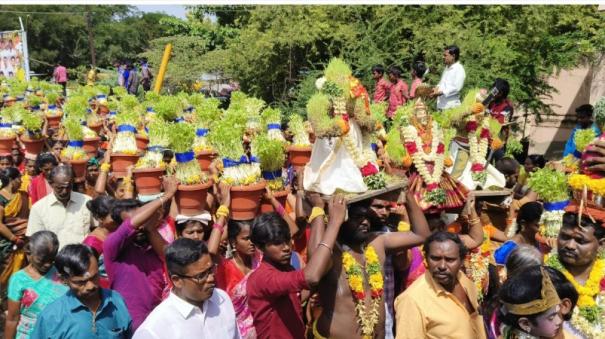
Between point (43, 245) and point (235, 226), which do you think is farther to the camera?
point (235, 226)

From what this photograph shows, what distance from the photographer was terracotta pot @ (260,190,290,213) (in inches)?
201

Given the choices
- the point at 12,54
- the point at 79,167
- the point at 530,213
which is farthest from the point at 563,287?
the point at 12,54

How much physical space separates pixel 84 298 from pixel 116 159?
3168 mm

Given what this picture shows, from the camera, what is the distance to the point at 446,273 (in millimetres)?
3977

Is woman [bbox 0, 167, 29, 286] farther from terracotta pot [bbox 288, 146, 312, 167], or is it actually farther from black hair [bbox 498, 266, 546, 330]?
black hair [bbox 498, 266, 546, 330]

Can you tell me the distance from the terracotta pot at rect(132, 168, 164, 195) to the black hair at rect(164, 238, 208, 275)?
5.99 ft

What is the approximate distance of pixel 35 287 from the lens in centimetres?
450

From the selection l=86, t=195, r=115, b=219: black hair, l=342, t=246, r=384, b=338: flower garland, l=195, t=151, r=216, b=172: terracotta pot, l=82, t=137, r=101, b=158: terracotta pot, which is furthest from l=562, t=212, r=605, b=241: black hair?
l=82, t=137, r=101, b=158: terracotta pot

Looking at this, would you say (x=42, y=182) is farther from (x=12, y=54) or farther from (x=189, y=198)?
(x=12, y=54)

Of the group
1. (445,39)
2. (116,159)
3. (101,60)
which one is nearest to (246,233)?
(116,159)

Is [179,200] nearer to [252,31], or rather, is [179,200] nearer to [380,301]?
[380,301]

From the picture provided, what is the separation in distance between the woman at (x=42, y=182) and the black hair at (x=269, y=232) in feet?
11.2

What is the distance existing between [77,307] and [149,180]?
65.0 inches

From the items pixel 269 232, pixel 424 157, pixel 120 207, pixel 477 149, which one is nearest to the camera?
pixel 269 232
